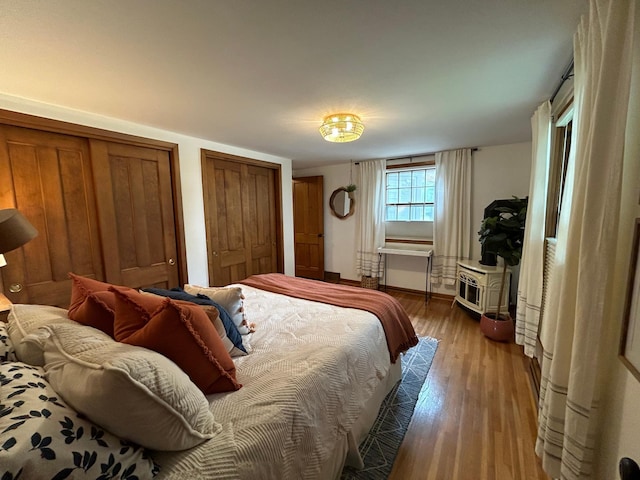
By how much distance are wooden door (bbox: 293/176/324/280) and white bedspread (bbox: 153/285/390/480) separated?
11.0 feet

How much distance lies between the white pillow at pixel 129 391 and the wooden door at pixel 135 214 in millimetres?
1887

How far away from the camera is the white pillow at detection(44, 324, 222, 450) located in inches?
27.4

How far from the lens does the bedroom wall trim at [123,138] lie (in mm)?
1957

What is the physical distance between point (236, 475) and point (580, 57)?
2146 millimetres

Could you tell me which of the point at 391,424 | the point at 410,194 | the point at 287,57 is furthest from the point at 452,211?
the point at 287,57

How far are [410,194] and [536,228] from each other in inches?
95.8

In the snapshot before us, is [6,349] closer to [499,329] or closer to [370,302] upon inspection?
[370,302]

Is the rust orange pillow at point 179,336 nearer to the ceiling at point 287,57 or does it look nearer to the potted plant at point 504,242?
the ceiling at point 287,57

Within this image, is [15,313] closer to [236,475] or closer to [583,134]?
[236,475]

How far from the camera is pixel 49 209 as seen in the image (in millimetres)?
2137

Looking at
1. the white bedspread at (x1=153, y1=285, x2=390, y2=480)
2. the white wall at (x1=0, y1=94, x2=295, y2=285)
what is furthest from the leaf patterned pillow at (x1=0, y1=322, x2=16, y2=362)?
the white wall at (x1=0, y1=94, x2=295, y2=285)

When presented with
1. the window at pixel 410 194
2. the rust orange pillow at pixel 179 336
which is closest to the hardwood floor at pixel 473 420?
the rust orange pillow at pixel 179 336

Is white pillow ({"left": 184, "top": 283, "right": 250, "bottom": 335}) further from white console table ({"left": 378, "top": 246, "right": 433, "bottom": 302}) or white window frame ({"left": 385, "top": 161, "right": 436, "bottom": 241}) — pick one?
white window frame ({"left": 385, "top": 161, "right": 436, "bottom": 241})

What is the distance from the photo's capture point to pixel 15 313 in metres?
1.22
